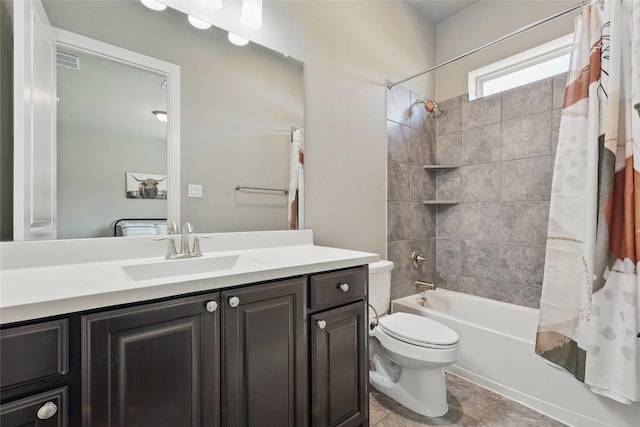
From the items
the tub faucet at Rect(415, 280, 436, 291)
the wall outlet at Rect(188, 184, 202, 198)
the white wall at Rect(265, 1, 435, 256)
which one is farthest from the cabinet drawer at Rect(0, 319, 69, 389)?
the tub faucet at Rect(415, 280, 436, 291)

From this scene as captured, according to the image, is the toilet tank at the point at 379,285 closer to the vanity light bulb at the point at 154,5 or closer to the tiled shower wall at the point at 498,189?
the tiled shower wall at the point at 498,189

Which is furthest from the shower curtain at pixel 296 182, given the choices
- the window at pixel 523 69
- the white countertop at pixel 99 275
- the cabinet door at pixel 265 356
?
the window at pixel 523 69

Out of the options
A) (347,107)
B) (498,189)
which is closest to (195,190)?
(347,107)

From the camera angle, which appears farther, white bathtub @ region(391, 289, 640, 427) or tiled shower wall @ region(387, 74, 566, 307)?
tiled shower wall @ region(387, 74, 566, 307)

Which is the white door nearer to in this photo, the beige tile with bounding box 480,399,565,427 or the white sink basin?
the white sink basin

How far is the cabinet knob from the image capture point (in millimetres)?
617

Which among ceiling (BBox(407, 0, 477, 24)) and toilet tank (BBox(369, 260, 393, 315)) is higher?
ceiling (BBox(407, 0, 477, 24))

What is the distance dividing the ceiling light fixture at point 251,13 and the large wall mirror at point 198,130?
0.35 feet

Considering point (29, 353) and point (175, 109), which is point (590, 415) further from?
point (175, 109)

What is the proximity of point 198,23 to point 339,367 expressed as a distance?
1665 mm

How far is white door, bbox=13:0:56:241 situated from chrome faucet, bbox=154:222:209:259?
15.0 inches

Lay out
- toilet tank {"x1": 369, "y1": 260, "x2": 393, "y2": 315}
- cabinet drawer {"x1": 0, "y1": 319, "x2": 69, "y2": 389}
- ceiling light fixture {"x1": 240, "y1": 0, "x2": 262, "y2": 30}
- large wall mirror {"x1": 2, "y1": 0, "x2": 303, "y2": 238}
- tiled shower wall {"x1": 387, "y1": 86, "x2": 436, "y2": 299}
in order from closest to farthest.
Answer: cabinet drawer {"x1": 0, "y1": 319, "x2": 69, "y2": 389} < large wall mirror {"x1": 2, "y1": 0, "x2": 303, "y2": 238} < ceiling light fixture {"x1": 240, "y1": 0, "x2": 262, "y2": 30} < toilet tank {"x1": 369, "y1": 260, "x2": 393, "y2": 315} < tiled shower wall {"x1": 387, "y1": 86, "x2": 436, "y2": 299}

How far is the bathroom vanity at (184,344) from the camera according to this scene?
2.05 feet

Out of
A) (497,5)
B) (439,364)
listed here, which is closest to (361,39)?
(497,5)
